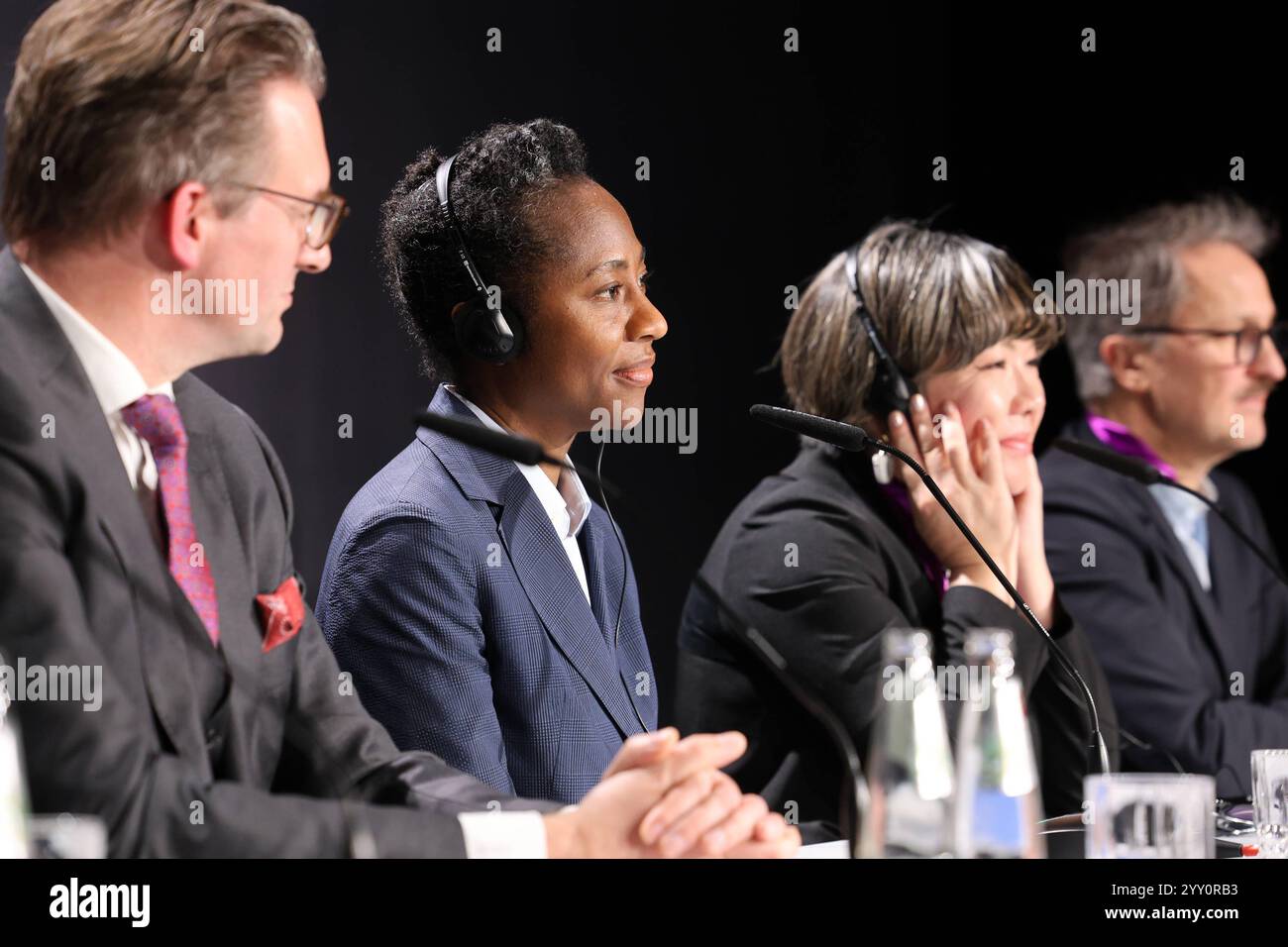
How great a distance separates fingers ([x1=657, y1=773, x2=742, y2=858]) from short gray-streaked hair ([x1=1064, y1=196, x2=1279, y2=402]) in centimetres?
205

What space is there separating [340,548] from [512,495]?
224mm

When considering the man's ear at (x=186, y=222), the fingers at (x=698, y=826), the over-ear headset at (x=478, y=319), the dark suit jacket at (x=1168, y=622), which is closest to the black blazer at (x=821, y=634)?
the dark suit jacket at (x=1168, y=622)

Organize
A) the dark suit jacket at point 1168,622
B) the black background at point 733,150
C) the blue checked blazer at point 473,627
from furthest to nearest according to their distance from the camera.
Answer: the dark suit jacket at point 1168,622 → the black background at point 733,150 → the blue checked blazer at point 473,627

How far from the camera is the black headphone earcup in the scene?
197 cm

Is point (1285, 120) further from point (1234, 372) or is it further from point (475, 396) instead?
point (475, 396)

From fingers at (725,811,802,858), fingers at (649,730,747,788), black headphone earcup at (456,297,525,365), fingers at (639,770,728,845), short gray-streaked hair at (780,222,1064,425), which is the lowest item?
fingers at (725,811,802,858)

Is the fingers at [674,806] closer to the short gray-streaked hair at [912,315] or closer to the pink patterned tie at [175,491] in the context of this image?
the pink patterned tie at [175,491]

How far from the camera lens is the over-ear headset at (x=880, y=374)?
8.07ft

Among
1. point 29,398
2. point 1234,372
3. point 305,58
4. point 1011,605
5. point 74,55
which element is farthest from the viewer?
point 1234,372

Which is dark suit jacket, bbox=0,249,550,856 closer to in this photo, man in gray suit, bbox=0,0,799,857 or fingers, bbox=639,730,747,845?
man in gray suit, bbox=0,0,799,857

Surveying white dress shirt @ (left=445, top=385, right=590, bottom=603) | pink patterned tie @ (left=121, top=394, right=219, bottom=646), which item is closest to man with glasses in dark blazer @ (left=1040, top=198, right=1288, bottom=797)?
white dress shirt @ (left=445, top=385, right=590, bottom=603)

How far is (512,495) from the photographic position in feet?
6.35

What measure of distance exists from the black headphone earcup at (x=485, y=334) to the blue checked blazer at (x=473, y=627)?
0.30ft
